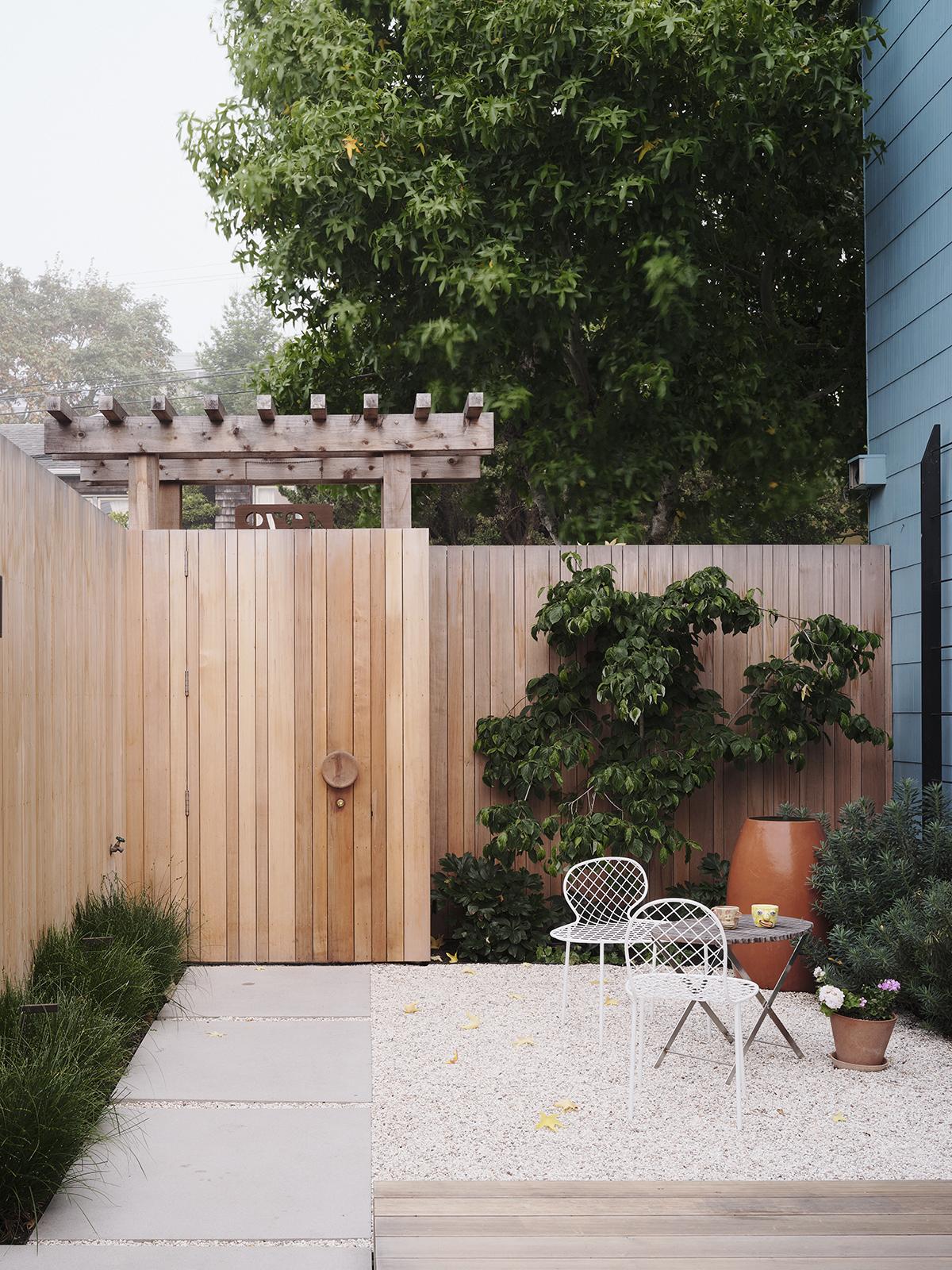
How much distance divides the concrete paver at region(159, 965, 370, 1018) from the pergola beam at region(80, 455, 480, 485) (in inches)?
104

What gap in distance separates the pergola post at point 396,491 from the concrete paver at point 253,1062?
2.57 metres

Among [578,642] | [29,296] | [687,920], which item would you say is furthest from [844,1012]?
[29,296]

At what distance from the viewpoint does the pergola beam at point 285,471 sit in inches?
261

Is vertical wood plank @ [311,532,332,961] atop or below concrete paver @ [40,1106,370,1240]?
atop

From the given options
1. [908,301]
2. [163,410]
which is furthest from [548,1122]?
[908,301]

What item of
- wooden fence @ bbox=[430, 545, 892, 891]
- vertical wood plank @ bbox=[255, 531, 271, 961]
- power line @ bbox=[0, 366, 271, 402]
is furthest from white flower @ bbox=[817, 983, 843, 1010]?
power line @ bbox=[0, 366, 271, 402]

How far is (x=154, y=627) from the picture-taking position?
5828 mm

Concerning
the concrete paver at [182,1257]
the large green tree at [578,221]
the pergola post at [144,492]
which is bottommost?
the concrete paver at [182,1257]

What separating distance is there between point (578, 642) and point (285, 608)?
5.07 feet

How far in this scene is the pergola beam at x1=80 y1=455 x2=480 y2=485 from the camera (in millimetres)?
6641

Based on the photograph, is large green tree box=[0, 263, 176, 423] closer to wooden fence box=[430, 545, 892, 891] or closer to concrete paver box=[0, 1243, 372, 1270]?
wooden fence box=[430, 545, 892, 891]

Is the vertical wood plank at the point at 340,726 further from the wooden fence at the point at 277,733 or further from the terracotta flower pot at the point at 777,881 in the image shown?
the terracotta flower pot at the point at 777,881

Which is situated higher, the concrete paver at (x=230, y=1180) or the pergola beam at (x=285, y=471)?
the pergola beam at (x=285, y=471)

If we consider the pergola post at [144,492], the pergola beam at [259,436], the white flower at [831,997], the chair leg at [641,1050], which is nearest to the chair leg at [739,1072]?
the chair leg at [641,1050]
